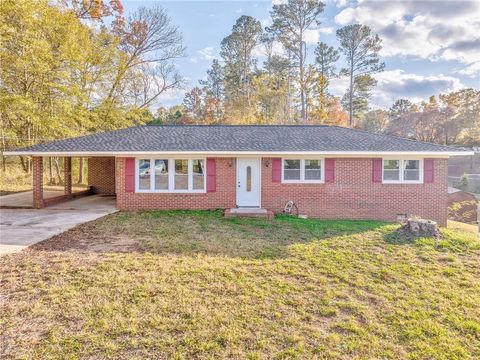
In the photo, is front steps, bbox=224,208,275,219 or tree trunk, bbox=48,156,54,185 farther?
tree trunk, bbox=48,156,54,185

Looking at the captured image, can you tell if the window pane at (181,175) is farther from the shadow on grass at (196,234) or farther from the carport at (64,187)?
the carport at (64,187)

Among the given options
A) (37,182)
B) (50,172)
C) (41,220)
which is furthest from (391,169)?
(50,172)

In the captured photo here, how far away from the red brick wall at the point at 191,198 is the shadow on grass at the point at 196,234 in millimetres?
490

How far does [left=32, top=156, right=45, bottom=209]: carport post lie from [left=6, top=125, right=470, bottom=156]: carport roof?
622 millimetres

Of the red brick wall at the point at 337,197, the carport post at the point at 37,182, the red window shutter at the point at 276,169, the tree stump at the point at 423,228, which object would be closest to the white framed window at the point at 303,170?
the red window shutter at the point at 276,169

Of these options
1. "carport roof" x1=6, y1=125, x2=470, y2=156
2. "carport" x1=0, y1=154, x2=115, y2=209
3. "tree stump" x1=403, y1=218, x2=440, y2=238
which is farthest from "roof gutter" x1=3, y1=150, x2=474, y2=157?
"tree stump" x1=403, y1=218, x2=440, y2=238

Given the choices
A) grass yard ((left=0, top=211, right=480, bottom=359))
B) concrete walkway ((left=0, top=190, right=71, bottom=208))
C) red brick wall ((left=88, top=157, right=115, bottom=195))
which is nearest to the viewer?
grass yard ((left=0, top=211, right=480, bottom=359))

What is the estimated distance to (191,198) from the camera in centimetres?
1105

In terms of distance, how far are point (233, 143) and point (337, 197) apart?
4575mm

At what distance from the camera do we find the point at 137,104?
2464 centimetres

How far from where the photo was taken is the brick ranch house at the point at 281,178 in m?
10.8

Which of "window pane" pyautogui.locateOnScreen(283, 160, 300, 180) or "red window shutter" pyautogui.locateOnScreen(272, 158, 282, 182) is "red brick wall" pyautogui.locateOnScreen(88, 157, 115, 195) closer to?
"red window shutter" pyautogui.locateOnScreen(272, 158, 282, 182)

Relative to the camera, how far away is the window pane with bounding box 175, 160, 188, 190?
1102 cm

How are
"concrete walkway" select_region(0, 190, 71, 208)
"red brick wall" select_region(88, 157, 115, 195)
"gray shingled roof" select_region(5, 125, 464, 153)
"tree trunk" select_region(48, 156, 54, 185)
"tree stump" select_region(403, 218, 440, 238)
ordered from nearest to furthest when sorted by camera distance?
"tree stump" select_region(403, 218, 440, 238) < "gray shingled roof" select_region(5, 125, 464, 153) < "concrete walkway" select_region(0, 190, 71, 208) < "red brick wall" select_region(88, 157, 115, 195) < "tree trunk" select_region(48, 156, 54, 185)
